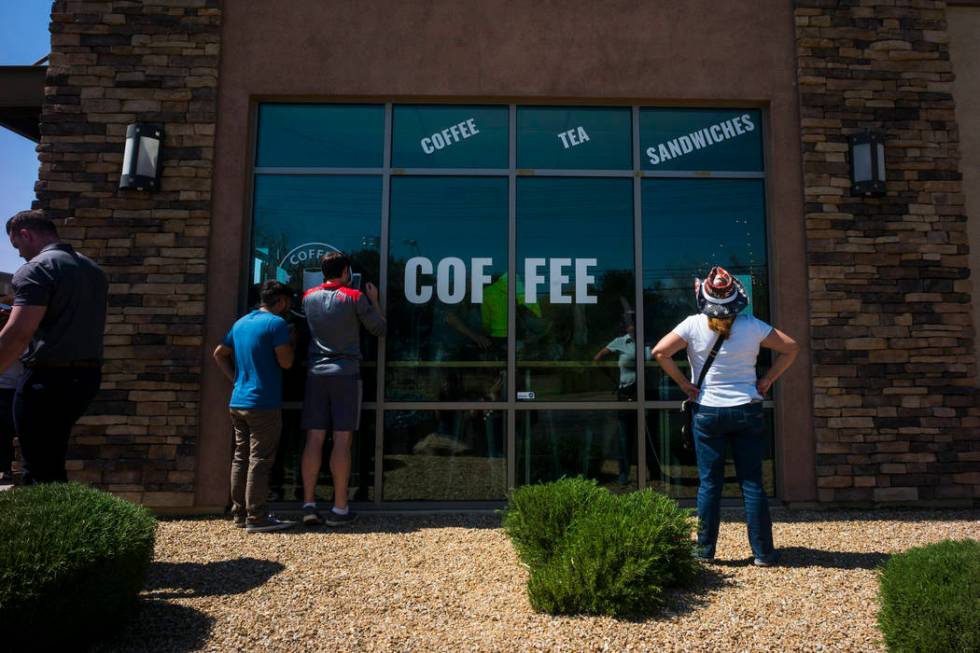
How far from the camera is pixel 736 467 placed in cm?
379

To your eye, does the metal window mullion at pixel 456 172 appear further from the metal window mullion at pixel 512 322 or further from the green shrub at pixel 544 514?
the green shrub at pixel 544 514

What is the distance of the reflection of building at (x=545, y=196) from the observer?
5176 millimetres

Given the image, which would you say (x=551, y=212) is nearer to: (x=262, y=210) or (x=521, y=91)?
(x=521, y=91)

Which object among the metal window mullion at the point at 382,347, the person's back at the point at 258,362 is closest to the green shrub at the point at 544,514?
the metal window mullion at the point at 382,347

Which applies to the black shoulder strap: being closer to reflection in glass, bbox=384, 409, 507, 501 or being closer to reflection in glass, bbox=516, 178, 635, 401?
reflection in glass, bbox=516, 178, 635, 401

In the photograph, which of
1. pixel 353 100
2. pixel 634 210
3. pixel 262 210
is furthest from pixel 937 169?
pixel 262 210

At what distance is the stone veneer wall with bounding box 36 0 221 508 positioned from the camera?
5059 millimetres

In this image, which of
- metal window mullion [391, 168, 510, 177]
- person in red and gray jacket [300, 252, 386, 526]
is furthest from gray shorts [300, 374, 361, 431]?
metal window mullion [391, 168, 510, 177]

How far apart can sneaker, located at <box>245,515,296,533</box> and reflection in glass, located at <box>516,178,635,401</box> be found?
211 centimetres

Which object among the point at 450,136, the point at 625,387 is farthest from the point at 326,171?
the point at 625,387

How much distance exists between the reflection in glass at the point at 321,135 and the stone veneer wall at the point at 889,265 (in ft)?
12.2

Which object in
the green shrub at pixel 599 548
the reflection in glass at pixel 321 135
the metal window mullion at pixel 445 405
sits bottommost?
the green shrub at pixel 599 548

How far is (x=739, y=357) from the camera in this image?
3.79 meters

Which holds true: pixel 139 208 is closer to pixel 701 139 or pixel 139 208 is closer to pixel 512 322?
pixel 512 322
